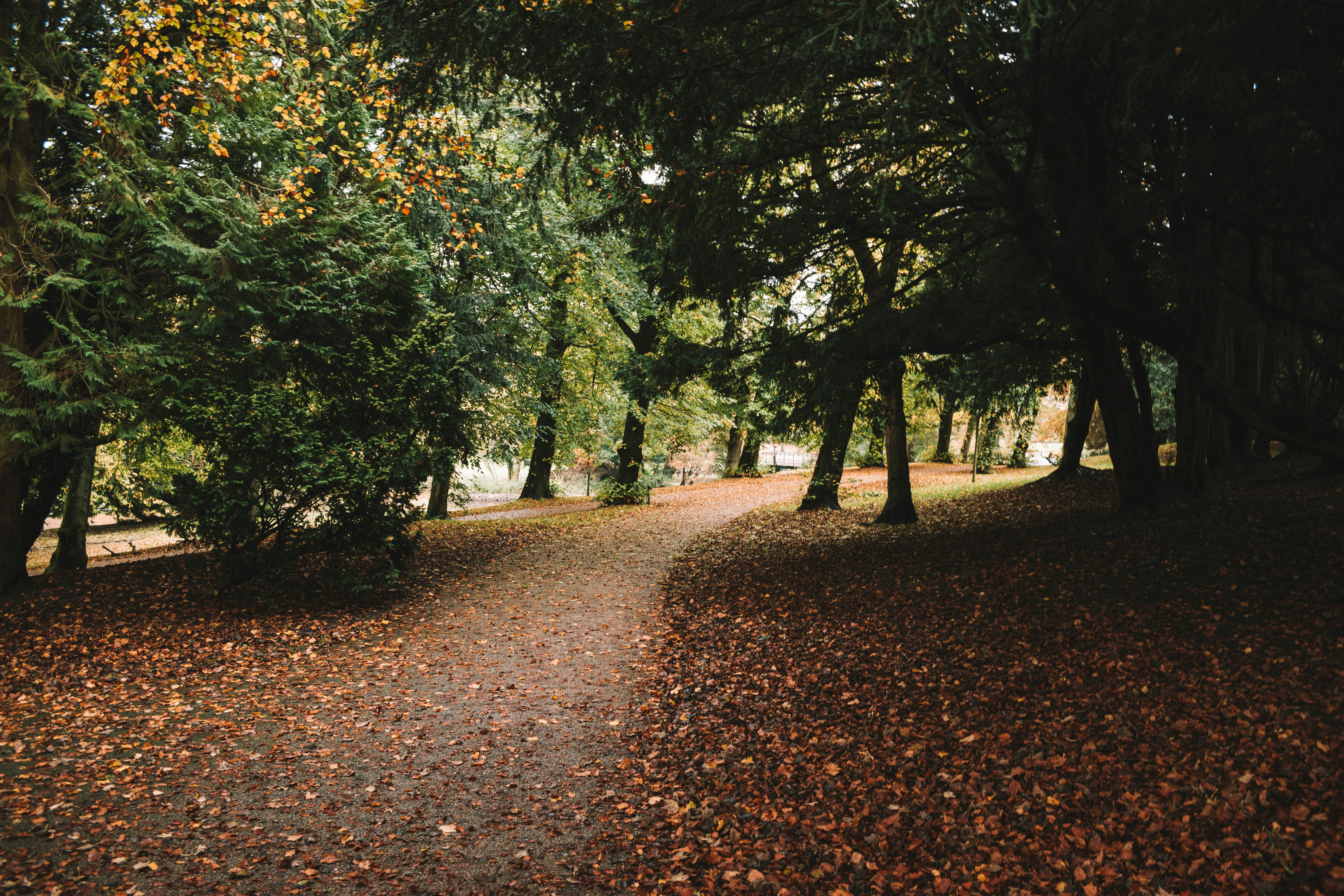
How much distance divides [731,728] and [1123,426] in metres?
6.96

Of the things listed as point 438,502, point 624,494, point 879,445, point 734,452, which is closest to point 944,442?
point 879,445

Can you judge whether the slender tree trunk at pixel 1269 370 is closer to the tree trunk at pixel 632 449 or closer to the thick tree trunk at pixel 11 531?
the tree trunk at pixel 632 449

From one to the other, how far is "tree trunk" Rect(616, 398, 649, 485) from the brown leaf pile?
12003mm

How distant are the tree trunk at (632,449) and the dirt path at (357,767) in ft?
38.0

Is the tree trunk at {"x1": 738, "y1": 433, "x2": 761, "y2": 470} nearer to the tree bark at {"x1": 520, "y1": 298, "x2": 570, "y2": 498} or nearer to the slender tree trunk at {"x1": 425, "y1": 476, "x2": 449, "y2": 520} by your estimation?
the tree bark at {"x1": 520, "y1": 298, "x2": 570, "y2": 498}

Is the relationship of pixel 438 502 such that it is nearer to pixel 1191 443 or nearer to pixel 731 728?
pixel 731 728

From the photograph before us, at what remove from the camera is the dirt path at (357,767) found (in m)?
4.28

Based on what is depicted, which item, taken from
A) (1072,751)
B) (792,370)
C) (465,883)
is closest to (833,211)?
(792,370)

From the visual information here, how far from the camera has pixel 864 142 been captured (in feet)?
26.3

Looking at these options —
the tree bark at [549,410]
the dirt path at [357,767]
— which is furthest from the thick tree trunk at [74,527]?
the tree bark at [549,410]

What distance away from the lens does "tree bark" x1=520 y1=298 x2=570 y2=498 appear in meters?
18.8

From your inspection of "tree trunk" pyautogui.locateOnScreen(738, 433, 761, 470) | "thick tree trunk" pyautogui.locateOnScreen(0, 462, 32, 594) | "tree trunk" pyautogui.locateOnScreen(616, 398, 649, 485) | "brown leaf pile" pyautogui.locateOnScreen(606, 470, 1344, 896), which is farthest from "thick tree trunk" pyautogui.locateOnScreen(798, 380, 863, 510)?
"tree trunk" pyautogui.locateOnScreen(738, 433, 761, 470)

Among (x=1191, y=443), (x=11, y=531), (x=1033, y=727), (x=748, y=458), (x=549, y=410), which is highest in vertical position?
(x=549, y=410)

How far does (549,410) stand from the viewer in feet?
60.2
